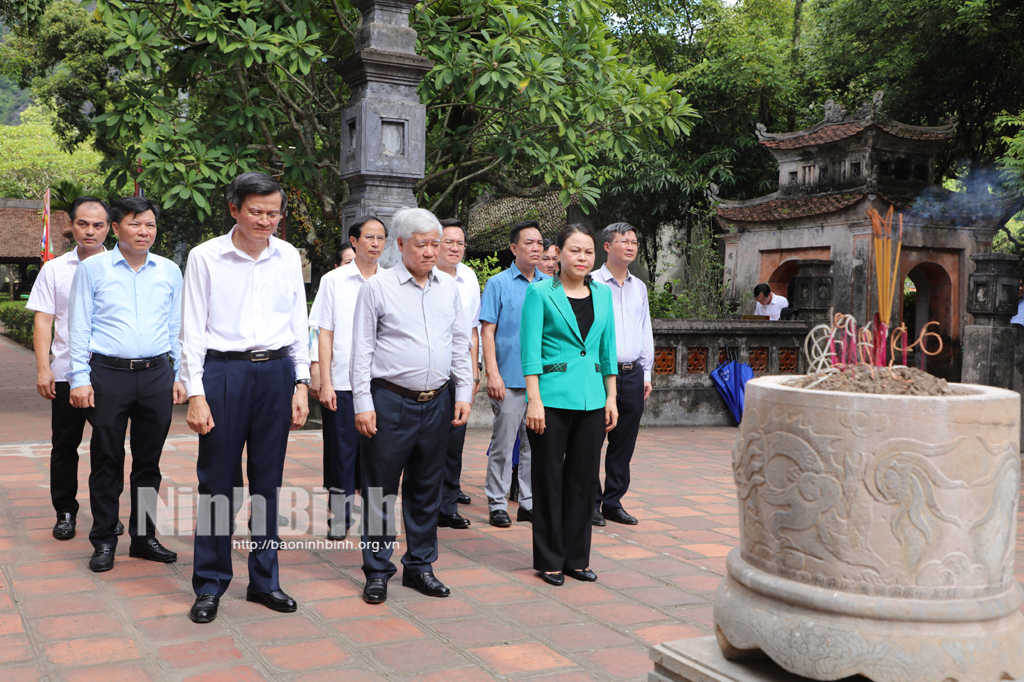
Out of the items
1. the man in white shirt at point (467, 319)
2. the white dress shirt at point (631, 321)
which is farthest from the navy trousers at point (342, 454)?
the white dress shirt at point (631, 321)

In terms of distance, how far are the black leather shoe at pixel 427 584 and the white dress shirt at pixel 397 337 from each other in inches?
33.0

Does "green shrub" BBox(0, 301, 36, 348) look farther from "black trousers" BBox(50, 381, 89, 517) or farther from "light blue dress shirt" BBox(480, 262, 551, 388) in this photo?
"light blue dress shirt" BBox(480, 262, 551, 388)

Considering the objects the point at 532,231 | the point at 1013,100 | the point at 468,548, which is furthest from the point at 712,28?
the point at 468,548

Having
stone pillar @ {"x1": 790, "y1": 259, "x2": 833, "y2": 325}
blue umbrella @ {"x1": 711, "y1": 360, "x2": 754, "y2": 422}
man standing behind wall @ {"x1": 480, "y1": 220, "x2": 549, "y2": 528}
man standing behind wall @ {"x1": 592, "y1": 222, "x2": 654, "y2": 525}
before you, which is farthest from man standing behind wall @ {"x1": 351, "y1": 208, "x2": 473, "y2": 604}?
stone pillar @ {"x1": 790, "y1": 259, "x2": 833, "y2": 325}

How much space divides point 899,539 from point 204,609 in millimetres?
2664

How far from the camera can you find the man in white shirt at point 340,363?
5.02 m

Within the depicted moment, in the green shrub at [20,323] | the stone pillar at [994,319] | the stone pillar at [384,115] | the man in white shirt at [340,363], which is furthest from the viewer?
the green shrub at [20,323]

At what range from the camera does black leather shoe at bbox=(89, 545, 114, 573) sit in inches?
169

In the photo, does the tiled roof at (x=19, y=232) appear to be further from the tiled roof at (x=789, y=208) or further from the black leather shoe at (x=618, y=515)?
the black leather shoe at (x=618, y=515)

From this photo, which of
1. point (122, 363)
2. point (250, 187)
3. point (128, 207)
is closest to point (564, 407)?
point (250, 187)

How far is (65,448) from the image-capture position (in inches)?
191

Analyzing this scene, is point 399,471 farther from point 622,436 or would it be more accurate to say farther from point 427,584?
point 622,436

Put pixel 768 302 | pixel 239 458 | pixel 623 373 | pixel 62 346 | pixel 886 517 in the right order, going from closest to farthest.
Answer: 1. pixel 886 517
2. pixel 239 458
3. pixel 62 346
4. pixel 623 373
5. pixel 768 302

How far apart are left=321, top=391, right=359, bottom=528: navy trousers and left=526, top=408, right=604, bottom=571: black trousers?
116 centimetres
